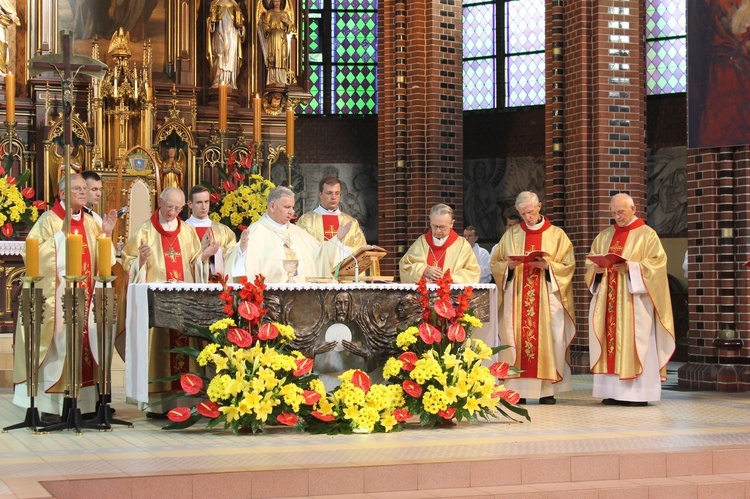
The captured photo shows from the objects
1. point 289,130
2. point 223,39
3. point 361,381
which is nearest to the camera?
point 361,381

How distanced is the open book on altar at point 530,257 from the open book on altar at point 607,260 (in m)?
0.39

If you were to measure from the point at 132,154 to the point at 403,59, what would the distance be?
372 centimetres

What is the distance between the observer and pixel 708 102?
1091cm

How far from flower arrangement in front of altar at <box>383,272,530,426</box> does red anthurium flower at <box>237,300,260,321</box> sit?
0.99 meters

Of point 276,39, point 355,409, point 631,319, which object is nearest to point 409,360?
point 355,409

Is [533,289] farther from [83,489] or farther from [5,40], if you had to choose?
[5,40]

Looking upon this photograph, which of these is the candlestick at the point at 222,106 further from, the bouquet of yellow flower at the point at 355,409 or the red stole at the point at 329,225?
the bouquet of yellow flower at the point at 355,409

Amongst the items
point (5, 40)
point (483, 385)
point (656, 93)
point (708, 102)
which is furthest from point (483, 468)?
point (656, 93)

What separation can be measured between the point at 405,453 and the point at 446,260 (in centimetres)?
277

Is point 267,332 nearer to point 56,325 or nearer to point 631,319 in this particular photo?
point 56,325

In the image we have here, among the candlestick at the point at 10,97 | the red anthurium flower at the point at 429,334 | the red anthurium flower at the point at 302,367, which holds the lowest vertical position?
the red anthurium flower at the point at 302,367

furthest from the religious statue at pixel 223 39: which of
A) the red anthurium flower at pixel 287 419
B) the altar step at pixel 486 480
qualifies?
the altar step at pixel 486 480

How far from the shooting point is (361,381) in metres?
7.74

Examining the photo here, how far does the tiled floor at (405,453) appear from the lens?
610 cm
